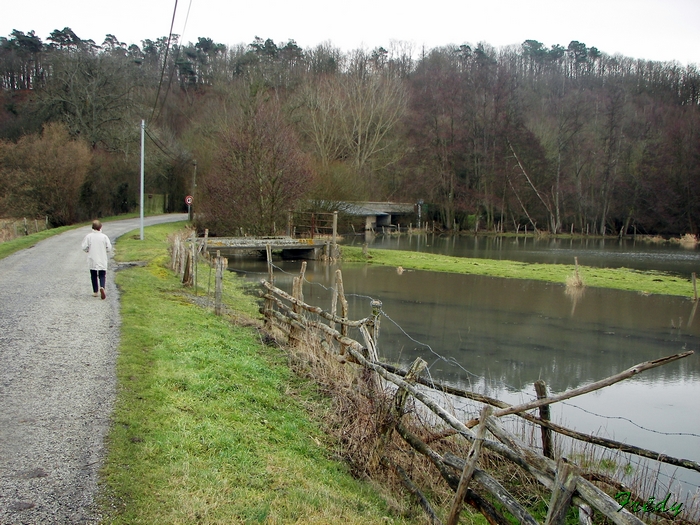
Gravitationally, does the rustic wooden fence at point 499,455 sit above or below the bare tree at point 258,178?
below

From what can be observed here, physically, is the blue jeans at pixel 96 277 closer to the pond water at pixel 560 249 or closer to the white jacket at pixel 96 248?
the white jacket at pixel 96 248

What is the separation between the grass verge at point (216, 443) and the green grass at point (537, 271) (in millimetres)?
20909

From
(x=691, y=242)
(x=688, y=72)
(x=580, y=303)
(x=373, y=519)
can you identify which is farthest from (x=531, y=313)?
(x=688, y=72)

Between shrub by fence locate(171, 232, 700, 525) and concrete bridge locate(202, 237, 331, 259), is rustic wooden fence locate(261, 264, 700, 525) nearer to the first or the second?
shrub by fence locate(171, 232, 700, 525)

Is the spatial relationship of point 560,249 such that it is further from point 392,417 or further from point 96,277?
point 392,417

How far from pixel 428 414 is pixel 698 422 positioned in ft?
18.1

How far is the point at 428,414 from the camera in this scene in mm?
8922

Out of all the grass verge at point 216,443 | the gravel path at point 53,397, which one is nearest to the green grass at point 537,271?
the grass verge at point 216,443

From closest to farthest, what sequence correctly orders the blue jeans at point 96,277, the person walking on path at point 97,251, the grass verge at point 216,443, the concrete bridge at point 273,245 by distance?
the grass verge at point 216,443 → the person walking on path at point 97,251 → the blue jeans at point 96,277 → the concrete bridge at point 273,245

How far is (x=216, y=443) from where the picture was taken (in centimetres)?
637

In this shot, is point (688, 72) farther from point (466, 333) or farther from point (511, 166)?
point (466, 333)

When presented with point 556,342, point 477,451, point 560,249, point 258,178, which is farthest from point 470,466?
point 560,249

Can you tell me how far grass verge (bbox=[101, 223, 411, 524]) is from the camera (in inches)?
199

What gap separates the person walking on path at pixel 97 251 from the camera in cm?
1266
